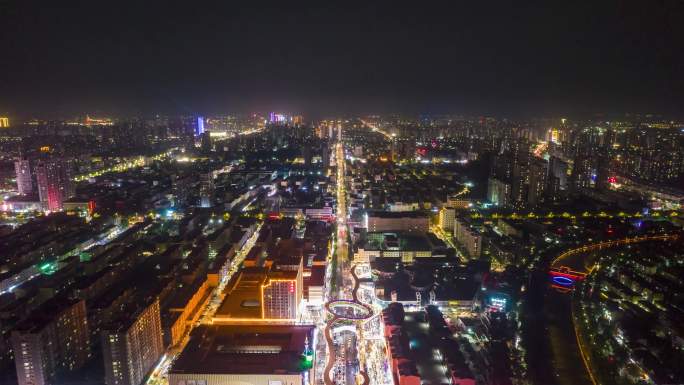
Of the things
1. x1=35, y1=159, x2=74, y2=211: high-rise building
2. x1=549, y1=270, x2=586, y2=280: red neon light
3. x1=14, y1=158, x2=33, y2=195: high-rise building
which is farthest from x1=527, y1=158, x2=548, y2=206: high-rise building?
x1=14, y1=158, x2=33, y2=195: high-rise building

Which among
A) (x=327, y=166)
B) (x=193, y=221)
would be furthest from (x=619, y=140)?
(x=193, y=221)

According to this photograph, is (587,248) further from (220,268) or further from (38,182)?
→ (38,182)

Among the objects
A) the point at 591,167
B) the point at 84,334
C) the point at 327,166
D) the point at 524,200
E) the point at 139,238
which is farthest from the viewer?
the point at 327,166

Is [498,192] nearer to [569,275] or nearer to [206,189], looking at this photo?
[569,275]

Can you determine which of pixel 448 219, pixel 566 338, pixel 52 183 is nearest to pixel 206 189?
pixel 52 183

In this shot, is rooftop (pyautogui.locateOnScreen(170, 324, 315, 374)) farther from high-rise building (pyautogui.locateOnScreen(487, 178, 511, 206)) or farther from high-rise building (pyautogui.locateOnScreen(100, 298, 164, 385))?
high-rise building (pyautogui.locateOnScreen(487, 178, 511, 206))

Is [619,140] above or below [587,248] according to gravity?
above

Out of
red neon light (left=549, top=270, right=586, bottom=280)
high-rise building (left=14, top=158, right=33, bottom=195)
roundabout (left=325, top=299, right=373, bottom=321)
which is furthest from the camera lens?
high-rise building (left=14, top=158, right=33, bottom=195)
